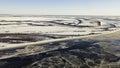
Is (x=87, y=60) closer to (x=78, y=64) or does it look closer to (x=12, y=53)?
(x=78, y=64)

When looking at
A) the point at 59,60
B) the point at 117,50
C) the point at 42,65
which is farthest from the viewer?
the point at 117,50

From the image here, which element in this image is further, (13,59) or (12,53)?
(12,53)

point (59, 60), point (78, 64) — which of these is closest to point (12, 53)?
point (59, 60)

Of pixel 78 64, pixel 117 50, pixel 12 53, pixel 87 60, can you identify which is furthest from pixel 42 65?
pixel 117 50

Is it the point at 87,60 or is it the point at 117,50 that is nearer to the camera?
the point at 87,60

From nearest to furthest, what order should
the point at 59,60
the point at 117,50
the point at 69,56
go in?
the point at 59,60 → the point at 69,56 → the point at 117,50

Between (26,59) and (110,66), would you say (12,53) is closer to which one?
(26,59)

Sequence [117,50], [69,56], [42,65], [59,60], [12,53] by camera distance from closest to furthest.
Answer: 1. [42,65]
2. [59,60]
3. [69,56]
4. [12,53]
5. [117,50]

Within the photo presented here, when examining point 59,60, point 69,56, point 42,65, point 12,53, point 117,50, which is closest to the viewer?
point 42,65
